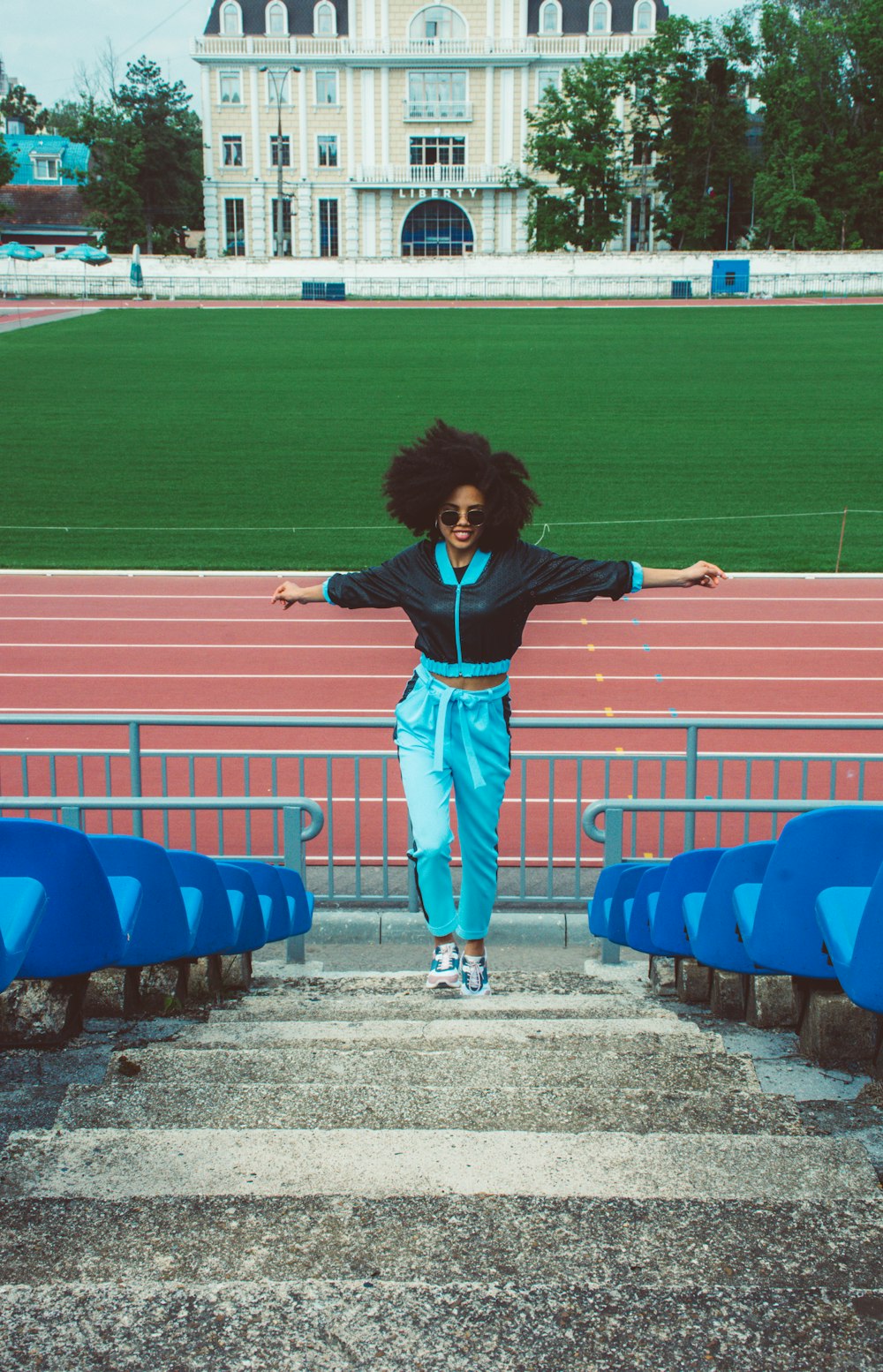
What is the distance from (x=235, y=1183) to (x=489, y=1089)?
2.63 feet

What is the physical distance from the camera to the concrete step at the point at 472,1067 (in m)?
3.25

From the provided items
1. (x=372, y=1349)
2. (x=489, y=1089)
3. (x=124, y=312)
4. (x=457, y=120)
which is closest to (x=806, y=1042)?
(x=489, y=1089)

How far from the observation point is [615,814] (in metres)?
6.41

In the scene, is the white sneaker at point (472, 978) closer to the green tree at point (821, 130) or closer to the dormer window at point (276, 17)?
the green tree at point (821, 130)

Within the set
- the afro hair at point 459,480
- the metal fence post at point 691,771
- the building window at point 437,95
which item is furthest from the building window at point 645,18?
the afro hair at point 459,480

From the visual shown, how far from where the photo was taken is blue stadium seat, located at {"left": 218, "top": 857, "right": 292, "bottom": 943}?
575 cm

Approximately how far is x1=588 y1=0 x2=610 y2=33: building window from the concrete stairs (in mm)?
92288

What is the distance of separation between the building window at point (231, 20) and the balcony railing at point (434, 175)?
12691 millimetres

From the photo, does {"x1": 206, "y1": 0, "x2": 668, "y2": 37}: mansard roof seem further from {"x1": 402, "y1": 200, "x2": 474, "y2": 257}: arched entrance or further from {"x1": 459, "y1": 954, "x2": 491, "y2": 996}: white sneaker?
{"x1": 459, "y1": 954, "x2": 491, "y2": 996}: white sneaker

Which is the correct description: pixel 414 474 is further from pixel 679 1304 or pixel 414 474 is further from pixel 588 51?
pixel 588 51

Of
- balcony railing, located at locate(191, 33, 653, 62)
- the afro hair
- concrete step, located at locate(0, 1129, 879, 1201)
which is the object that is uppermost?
balcony railing, located at locate(191, 33, 653, 62)

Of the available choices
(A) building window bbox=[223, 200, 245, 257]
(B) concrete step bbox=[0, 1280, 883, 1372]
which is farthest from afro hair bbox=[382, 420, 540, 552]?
(A) building window bbox=[223, 200, 245, 257]

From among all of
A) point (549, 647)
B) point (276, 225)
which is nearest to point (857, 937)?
point (549, 647)

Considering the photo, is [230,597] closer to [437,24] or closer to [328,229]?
[328,229]
